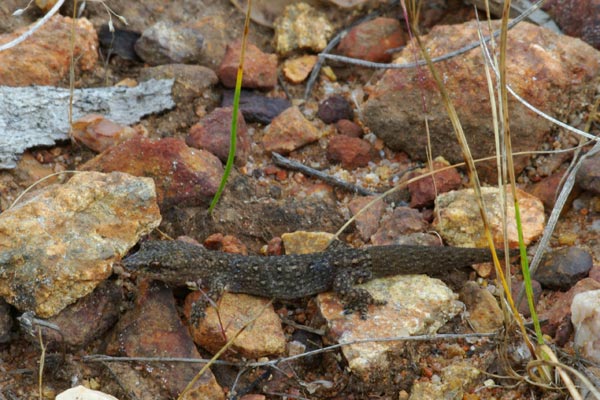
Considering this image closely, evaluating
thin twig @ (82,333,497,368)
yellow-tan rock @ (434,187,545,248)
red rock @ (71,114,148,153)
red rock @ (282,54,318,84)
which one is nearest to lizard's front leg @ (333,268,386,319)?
thin twig @ (82,333,497,368)

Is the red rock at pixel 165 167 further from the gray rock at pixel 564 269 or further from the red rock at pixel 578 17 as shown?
the red rock at pixel 578 17

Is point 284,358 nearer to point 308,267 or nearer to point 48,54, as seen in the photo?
point 308,267

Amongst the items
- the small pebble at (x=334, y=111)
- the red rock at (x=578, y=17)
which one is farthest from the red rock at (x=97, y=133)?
Result: the red rock at (x=578, y=17)

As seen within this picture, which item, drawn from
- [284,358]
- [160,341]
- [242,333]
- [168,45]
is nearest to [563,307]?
[284,358]

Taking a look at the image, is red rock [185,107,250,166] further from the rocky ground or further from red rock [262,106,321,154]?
red rock [262,106,321,154]

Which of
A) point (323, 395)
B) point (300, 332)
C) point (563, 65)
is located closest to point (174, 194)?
point (300, 332)

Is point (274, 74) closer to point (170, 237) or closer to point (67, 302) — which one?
point (170, 237)
